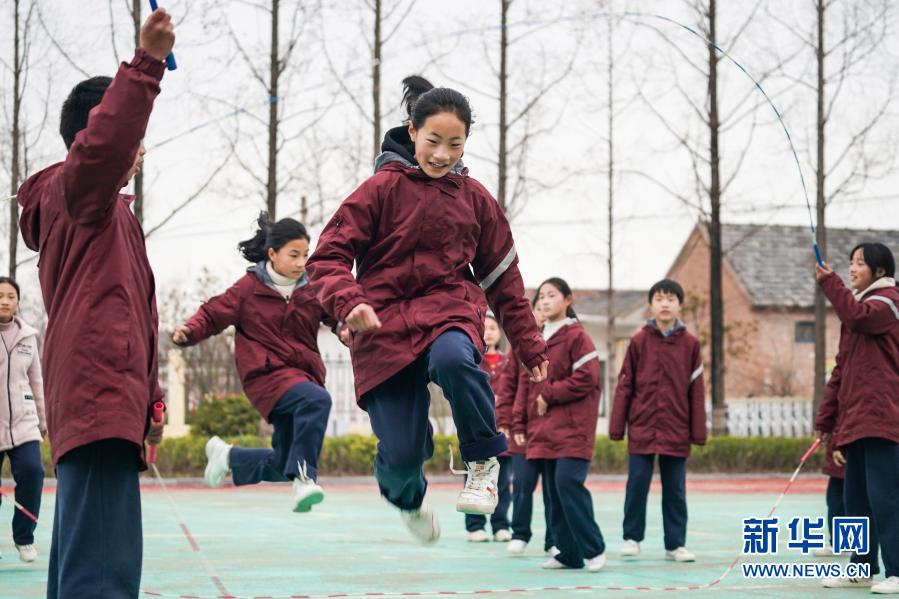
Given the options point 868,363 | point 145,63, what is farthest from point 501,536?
point 145,63

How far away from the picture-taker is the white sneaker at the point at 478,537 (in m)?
10.6

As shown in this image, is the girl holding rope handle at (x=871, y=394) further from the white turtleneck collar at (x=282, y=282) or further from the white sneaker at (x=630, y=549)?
the white turtleneck collar at (x=282, y=282)

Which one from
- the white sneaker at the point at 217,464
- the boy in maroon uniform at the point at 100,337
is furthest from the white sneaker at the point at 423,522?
the white sneaker at the point at 217,464

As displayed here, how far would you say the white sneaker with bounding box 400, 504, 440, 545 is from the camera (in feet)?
18.3

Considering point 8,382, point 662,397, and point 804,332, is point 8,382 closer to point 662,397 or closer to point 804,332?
point 662,397

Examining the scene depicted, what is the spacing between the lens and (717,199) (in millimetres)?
21562

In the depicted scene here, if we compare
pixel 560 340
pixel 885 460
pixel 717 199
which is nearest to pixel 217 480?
pixel 560 340

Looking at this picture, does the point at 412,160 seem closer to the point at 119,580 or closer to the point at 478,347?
the point at 478,347

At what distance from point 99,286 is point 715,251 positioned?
63.0 feet

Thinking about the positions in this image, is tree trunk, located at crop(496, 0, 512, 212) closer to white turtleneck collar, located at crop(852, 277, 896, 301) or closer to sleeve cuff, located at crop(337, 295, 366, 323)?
white turtleneck collar, located at crop(852, 277, 896, 301)

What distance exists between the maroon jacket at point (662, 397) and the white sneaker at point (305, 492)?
2758 mm

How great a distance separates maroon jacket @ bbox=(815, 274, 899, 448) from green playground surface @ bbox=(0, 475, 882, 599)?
0.98 metres

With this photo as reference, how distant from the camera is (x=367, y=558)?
9.25m

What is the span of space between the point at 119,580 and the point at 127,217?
45.3 inches
